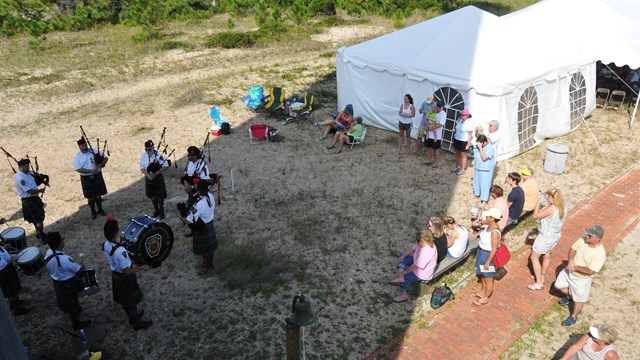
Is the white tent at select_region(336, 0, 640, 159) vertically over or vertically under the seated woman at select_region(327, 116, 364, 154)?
over

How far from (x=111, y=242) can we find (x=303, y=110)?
342 inches

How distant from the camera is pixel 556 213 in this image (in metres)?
7.26

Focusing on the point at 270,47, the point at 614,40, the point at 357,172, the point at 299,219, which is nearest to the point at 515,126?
the point at 357,172

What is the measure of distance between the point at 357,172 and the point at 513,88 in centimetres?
404

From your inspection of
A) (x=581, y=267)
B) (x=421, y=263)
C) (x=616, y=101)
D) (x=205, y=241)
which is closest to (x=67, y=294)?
(x=205, y=241)

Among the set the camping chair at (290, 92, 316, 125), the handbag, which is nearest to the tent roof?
the camping chair at (290, 92, 316, 125)

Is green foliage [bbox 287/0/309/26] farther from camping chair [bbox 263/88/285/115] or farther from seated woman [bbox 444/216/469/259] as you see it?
seated woman [bbox 444/216/469/259]

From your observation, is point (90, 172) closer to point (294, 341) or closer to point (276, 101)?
point (294, 341)

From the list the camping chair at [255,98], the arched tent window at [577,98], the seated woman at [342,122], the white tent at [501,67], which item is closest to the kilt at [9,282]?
the seated woman at [342,122]

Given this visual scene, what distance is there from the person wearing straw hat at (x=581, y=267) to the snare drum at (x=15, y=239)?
8625mm

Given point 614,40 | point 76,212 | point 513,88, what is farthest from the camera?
point 614,40

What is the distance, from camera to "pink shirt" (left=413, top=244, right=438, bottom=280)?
23.3ft

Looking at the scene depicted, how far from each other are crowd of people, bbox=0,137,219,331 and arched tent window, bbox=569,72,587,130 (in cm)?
979

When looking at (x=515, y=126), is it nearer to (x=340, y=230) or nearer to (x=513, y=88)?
(x=513, y=88)
